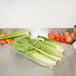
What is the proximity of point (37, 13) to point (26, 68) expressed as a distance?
1088mm

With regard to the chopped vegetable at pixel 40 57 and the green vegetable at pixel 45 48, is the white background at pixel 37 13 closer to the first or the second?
the green vegetable at pixel 45 48

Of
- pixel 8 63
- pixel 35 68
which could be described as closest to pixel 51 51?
pixel 35 68

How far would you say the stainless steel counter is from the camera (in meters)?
0.83

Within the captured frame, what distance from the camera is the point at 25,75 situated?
82 cm

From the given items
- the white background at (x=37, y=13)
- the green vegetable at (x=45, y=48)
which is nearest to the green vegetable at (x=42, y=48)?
the green vegetable at (x=45, y=48)

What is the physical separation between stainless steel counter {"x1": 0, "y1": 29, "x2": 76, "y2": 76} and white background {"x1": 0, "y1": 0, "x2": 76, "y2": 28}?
838 millimetres

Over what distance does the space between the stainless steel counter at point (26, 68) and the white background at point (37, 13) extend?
2.75ft

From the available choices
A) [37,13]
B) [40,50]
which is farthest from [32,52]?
[37,13]

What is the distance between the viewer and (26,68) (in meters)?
0.90

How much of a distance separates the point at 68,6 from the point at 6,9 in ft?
2.60

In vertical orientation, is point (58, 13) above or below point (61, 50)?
above

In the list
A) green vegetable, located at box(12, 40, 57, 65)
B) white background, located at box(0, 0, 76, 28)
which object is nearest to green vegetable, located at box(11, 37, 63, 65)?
green vegetable, located at box(12, 40, 57, 65)

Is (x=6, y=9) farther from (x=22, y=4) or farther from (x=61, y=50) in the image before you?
(x=61, y=50)

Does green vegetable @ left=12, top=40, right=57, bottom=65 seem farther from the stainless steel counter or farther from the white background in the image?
the white background
